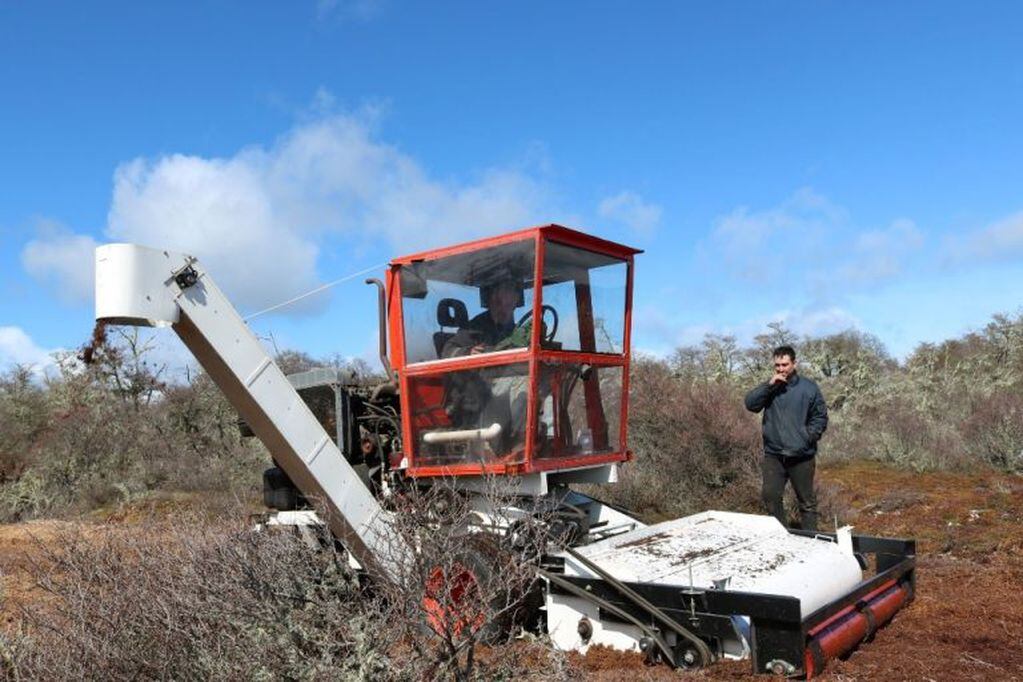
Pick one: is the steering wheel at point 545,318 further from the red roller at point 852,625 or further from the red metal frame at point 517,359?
the red roller at point 852,625

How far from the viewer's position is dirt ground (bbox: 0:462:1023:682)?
452 cm

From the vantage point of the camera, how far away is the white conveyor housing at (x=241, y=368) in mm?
4305

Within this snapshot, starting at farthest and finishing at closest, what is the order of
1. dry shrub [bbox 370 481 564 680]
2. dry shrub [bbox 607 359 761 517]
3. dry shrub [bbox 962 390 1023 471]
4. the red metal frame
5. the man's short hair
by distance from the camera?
dry shrub [bbox 962 390 1023 471] → dry shrub [bbox 607 359 761 517] → the man's short hair → the red metal frame → dry shrub [bbox 370 481 564 680]

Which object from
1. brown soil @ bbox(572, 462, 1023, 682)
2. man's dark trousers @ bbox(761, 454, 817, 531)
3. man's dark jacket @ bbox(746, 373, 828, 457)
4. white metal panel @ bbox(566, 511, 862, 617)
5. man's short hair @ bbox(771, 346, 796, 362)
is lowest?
brown soil @ bbox(572, 462, 1023, 682)

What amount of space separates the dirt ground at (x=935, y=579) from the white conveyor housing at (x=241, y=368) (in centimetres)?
119

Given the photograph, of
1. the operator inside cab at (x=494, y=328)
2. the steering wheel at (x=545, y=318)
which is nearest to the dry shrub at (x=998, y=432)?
the steering wheel at (x=545, y=318)

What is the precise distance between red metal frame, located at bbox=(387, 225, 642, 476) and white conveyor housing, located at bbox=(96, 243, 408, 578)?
0.64 meters

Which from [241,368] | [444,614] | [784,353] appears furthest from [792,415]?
[444,614]

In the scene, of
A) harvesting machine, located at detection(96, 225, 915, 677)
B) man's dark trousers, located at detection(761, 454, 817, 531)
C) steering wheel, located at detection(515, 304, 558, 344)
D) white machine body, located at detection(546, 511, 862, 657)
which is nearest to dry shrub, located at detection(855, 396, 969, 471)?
man's dark trousers, located at detection(761, 454, 817, 531)

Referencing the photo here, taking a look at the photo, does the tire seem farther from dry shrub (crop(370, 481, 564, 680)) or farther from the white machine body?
dry shrub (crop(370, 481, 564, 680))

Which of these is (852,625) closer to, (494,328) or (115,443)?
(494,328)

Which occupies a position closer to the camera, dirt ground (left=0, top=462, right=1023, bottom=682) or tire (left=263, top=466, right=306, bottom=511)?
dirt ground (left=0, top=462, right=1023, bottom=682)

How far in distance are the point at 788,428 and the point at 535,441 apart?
2.65 m

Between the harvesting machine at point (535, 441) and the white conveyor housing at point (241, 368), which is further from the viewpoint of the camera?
the harvesting machine at point (535, 441)
